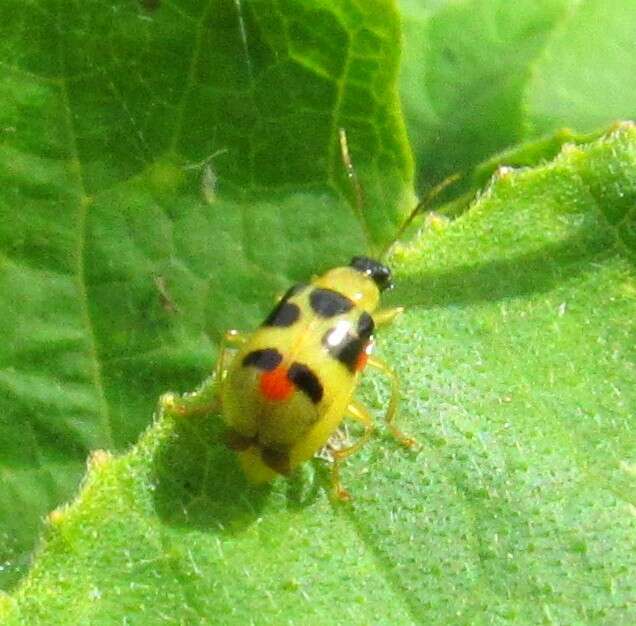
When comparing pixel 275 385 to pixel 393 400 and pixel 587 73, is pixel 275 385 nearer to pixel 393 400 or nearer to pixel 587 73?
pixel 393 400

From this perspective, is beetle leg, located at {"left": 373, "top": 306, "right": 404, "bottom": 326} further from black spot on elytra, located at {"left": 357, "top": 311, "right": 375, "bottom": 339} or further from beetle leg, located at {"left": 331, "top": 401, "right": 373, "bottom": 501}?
beetle leg, located at {"left": 331, "top": 401, "right": 373, "bottom": 501}

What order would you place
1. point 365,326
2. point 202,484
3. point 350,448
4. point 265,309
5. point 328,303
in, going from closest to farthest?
1. point 202,484
2. point 350,448
3. point 365,326
4. point 328,303
5. point 265,309

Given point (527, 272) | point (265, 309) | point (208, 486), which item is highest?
point (527, 272)

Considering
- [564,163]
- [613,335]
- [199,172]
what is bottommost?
[199,172]

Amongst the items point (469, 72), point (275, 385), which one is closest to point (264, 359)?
point (275, 385)

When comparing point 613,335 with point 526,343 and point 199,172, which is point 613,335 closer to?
point 526,343

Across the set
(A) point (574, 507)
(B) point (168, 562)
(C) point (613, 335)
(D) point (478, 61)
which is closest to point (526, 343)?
(C) point (613, 335)
